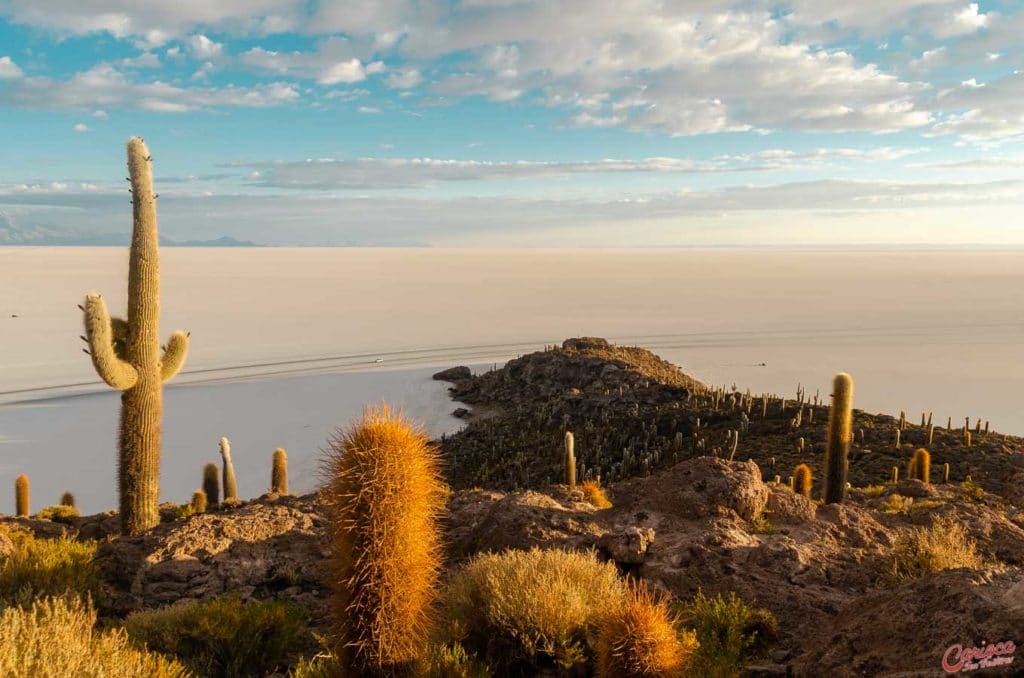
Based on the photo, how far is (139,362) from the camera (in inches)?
437

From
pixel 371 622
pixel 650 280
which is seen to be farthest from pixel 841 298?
pixel 371 622

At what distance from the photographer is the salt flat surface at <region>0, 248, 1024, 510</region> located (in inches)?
1043

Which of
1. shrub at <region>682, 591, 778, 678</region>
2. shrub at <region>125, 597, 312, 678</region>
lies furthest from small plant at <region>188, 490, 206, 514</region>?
shrub at <region>682, 591, 778, 678</region>

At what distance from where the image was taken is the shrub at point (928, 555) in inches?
276

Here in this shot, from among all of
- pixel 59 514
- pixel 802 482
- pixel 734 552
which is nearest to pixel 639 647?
pixel 734 552

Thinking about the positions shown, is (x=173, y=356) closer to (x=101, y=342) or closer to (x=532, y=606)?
(x=101, y=342)

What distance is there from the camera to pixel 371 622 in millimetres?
5359

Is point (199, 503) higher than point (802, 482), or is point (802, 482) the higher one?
point (802, 482)

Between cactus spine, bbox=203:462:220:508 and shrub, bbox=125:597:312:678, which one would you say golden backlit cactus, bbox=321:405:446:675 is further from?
cactus spine, bbox=203:462:220:508

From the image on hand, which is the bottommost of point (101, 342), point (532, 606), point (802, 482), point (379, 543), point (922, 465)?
point (922, 465)

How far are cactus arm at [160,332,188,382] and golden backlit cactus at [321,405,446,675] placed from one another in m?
7.58

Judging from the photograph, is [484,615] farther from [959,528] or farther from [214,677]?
[959,528]

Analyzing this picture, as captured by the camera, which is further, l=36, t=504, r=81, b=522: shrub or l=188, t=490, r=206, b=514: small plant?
l=188, t=490, r=206, b=514: small plant

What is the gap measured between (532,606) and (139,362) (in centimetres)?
830
